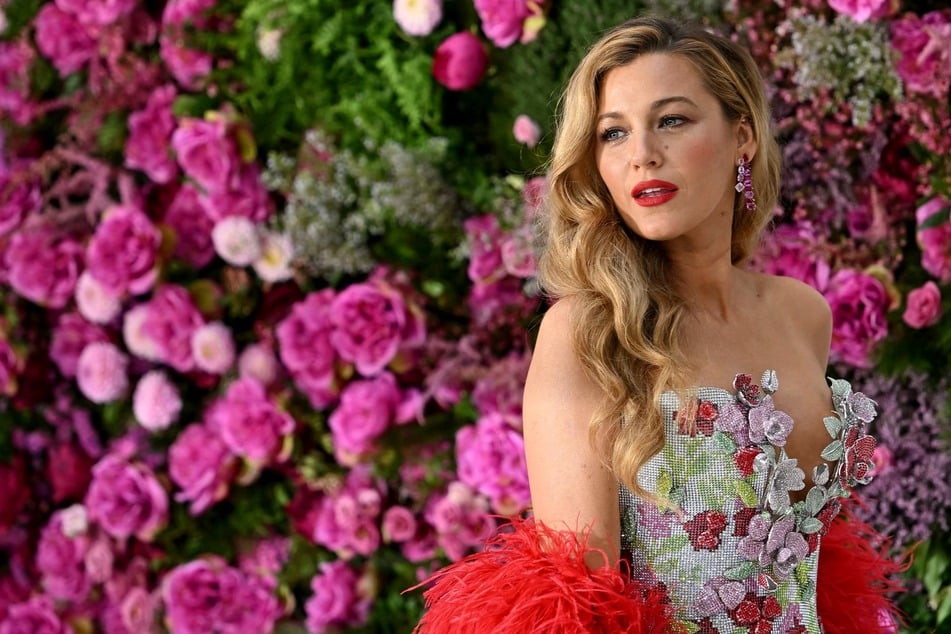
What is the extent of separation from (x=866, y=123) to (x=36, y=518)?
3.01 m

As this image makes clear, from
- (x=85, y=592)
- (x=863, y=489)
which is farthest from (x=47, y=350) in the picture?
(x=863, y=489)

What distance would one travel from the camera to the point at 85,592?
12.6ft

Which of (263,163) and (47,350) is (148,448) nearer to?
(47,350)

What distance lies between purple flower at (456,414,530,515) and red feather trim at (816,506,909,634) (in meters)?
1.07

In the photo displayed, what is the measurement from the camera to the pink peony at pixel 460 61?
3270mm

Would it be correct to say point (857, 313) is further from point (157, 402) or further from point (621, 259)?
point (157, 402)

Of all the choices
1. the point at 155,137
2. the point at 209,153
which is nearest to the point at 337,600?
the point at 209,153

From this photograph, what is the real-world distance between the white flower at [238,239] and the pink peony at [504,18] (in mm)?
976

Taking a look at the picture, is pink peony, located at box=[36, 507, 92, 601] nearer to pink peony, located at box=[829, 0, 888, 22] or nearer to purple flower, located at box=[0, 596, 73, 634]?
purple flower, located at box=[0, 596, 73, 634]

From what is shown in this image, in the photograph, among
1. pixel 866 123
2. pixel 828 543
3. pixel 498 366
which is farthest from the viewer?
pixel 498 366

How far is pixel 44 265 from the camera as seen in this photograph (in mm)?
3785

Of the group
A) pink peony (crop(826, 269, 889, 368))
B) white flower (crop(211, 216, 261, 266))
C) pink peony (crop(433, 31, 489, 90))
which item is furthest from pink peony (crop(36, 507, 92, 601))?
pink peony (crop(826, 269, 889, 368))

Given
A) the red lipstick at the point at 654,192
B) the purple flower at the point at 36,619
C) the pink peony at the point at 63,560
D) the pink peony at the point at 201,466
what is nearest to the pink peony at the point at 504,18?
the red lipstick at the point at 654,192

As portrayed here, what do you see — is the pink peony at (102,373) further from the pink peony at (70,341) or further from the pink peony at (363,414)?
the pink peony at (363,414)
